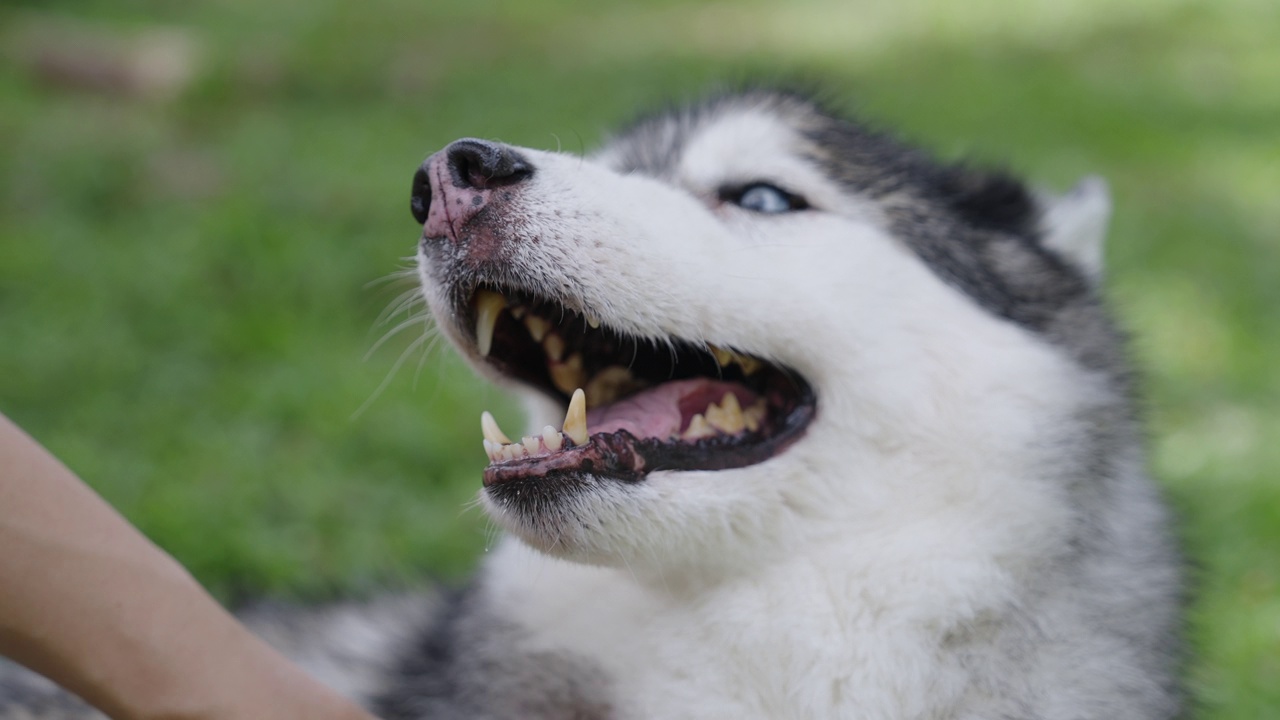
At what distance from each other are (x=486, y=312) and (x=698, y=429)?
533mm

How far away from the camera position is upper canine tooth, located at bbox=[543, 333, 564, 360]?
268cm

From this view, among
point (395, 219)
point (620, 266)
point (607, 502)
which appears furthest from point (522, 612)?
point (395, 219)

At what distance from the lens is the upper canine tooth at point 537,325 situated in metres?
2.62

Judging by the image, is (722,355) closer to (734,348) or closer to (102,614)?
(734,348)

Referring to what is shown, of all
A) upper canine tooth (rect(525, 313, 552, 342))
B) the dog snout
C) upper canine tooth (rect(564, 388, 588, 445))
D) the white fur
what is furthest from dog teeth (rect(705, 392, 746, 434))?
the dog snout

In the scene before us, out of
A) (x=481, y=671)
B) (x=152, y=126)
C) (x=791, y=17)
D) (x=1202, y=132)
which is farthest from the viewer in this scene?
(x=791, y=17)

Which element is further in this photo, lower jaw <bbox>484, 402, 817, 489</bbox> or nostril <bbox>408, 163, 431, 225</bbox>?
nostril <bbox>408, 163, 431, 225</bbox>

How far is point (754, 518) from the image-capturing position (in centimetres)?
227

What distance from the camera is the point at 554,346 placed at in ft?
8.82

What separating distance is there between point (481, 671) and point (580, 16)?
13.3 metres

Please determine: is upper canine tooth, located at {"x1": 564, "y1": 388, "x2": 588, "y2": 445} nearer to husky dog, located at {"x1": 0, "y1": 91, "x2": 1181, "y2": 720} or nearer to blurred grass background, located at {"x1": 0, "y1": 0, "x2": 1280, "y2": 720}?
husky dog, located at {"x1": 0, "y1": 91, "x2": 1181, "y2": 720}

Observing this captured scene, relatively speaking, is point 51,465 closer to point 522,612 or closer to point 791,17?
point 522,612

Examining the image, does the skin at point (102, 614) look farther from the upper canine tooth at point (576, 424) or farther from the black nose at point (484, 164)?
the black nose at point (484, 164)

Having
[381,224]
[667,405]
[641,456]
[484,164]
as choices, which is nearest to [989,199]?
[667,405]
